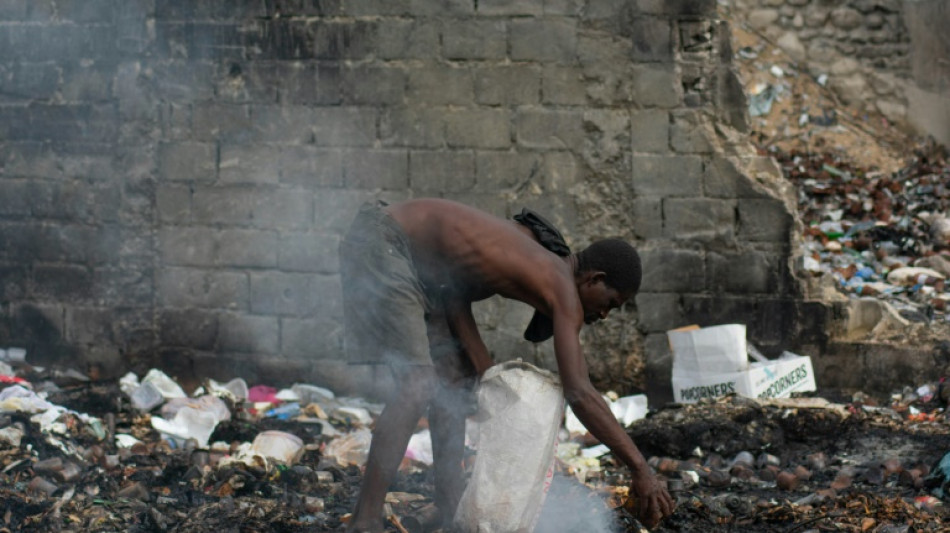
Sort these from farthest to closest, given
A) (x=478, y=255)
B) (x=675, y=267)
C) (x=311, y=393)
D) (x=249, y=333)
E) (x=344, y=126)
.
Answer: (x=249, y=333) → (x=311, y=393) → (x=344, y=126) → (x=675, y=267) → (x=478, y=255)

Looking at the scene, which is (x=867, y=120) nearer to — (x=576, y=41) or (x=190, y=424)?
(x=576, y=41)

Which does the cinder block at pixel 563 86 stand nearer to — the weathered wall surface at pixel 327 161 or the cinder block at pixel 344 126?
the weathered wall surface at pixel 327 161

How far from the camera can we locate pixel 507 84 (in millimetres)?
6375

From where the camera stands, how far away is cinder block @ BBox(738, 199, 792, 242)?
6.36 meters

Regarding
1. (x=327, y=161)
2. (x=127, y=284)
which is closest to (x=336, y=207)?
(x=327, y=161)

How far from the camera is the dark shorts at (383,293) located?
418 cm

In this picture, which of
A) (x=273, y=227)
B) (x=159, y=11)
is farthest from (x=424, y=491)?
(x=159, y=11)

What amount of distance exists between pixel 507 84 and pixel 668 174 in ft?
3.53

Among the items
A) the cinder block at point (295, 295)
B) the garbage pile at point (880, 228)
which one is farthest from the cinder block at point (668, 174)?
the cinder block at point (295, 295)

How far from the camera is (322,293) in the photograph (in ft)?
21.7

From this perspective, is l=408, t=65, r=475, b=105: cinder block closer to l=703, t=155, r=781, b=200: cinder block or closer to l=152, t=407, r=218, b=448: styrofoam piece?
l=703, t=155, r=781, b=200: cinder block

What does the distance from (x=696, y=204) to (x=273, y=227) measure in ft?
8.30

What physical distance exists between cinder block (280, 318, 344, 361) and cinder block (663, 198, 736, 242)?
2082mm

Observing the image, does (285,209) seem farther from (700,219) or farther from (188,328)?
(700,219)
